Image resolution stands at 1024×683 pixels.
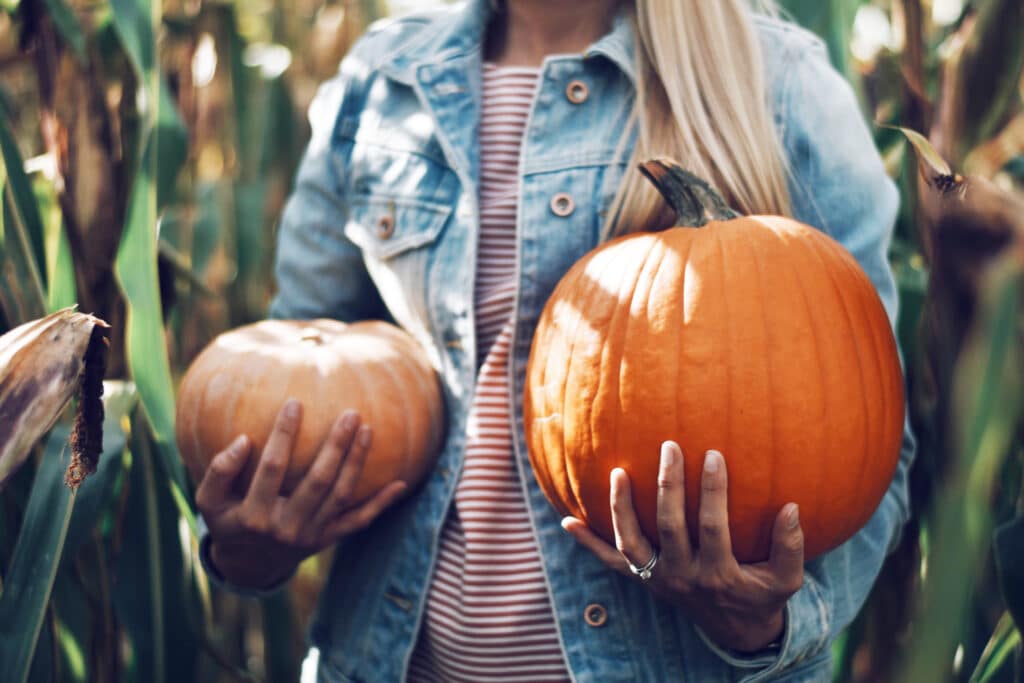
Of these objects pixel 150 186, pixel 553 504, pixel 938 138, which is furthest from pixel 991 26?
pixel 150 186

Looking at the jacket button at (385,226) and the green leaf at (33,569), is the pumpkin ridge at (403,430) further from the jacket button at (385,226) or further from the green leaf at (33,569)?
the green leaf at (33,569)

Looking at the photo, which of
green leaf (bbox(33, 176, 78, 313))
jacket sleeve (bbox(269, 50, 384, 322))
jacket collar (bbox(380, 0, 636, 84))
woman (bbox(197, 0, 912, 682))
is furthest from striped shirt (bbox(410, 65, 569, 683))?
green leaf (bbox(33, 176, 78, 313))

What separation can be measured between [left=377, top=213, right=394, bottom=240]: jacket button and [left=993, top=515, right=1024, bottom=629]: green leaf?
68 centimetres

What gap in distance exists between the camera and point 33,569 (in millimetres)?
899

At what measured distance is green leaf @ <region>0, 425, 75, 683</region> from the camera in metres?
0.87

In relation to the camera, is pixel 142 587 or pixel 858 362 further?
pixel 142 587

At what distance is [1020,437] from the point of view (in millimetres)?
957

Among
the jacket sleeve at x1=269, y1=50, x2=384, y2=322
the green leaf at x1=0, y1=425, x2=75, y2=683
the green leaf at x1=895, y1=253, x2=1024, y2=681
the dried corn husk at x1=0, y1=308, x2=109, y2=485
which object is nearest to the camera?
the green leaf at x1=895, y1=253, x2=1024, y2=681

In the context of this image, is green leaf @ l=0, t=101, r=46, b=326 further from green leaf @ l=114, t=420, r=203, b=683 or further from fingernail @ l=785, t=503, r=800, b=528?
fingernail @ l=785, t=503, r=800, b=528

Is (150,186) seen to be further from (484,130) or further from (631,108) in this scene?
(631,108)

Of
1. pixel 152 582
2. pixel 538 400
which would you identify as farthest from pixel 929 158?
pixel 152 582

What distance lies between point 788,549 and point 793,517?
0.03 metres

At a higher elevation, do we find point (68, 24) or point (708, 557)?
point (68, 24)

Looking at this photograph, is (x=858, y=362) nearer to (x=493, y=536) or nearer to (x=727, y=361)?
(x=727, y=361)
